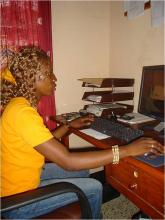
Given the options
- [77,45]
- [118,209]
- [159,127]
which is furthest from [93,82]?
[118,209]

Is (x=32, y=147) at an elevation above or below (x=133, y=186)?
above

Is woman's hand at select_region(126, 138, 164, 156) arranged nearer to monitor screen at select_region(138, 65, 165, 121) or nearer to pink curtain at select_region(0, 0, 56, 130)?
monitor screen at select_region(138, 65, 165, 121)

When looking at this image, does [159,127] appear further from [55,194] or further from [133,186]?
Result: [55,194]

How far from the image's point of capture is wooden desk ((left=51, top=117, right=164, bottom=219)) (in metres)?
0.99

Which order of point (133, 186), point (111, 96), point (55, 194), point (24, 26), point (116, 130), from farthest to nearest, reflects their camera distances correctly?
point (111, 96)
point (24, 26)
point (116, 130)
point (133, 186)
point (55, 194)

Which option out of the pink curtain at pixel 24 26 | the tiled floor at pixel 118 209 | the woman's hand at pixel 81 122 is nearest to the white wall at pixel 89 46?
the pink curtain at pixel 24 26

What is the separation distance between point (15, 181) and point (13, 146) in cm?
18

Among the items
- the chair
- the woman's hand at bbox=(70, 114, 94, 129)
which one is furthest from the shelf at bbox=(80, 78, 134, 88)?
the chair

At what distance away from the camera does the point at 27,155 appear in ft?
3.76

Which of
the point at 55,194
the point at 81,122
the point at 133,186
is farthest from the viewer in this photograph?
the point at 81,122

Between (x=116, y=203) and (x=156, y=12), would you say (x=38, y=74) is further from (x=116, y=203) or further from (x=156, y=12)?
(x=116, y=203)

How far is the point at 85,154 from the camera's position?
1100 mm

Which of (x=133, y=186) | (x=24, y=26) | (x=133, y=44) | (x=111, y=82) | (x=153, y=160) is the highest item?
(x=24, y=26)

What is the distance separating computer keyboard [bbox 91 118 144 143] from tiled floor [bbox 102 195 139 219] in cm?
81
